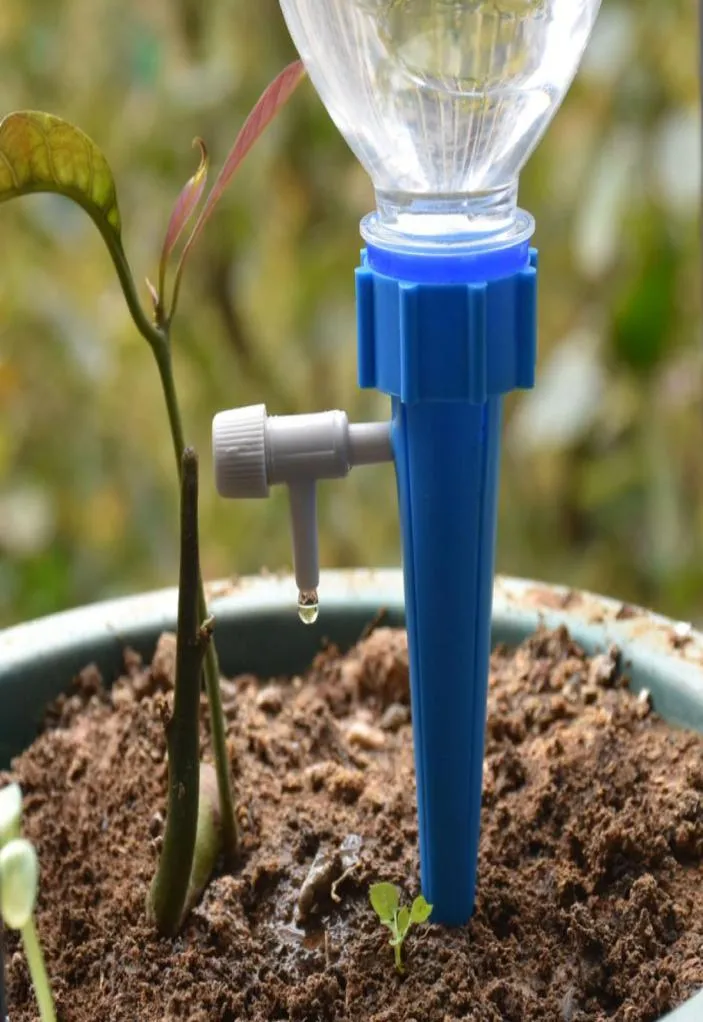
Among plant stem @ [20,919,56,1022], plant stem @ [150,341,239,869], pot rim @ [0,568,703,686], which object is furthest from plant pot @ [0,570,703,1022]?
plant stem @ [20,919,56,1022]

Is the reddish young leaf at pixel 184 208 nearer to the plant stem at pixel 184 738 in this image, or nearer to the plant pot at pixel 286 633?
the plant stem at pixel 184 738

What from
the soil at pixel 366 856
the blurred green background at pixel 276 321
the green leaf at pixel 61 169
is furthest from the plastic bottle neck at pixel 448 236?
the blurred green background at pixel 276 321

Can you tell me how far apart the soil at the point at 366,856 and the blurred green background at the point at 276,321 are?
0.63 metres

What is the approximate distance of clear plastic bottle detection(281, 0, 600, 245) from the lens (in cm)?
56

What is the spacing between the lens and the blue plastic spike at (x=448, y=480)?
1.77ft

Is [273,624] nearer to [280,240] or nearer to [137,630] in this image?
[137,630]

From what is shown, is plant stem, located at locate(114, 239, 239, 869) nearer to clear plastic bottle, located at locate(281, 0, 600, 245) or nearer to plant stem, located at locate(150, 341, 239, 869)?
plant stem, located at locate(150, 341, 239, 869)

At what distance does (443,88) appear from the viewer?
22.4 inches

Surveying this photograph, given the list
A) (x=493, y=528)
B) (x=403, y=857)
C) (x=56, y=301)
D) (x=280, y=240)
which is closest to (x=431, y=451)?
(x=493, y=528)

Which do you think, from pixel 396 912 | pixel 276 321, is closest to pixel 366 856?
pixel 396 912

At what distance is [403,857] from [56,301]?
984 mm

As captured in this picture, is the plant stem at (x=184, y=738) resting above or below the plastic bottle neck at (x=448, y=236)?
below

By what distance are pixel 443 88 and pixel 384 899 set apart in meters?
0.36

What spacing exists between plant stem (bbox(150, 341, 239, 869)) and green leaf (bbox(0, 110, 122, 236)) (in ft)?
0.20
